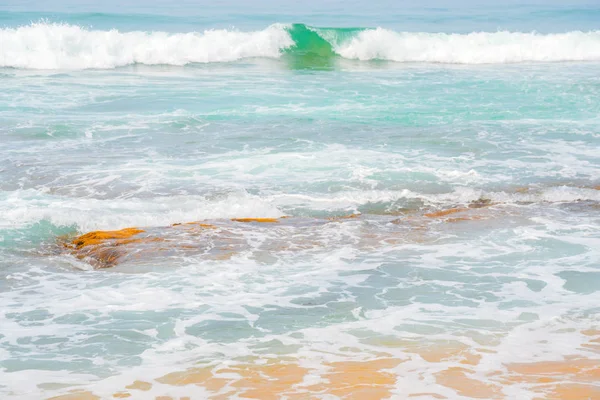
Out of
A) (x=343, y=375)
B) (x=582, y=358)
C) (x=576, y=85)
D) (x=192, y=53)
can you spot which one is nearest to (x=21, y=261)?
(x=343, y=375)

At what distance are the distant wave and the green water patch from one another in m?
0.04

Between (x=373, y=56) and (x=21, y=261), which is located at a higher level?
(x=373, y=56)

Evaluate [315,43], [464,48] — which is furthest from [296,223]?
[464,48]

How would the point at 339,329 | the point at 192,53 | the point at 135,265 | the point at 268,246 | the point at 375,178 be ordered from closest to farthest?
1. the point at 339,329
2. the point at 135,265
3. the point at 268,246
4. the point at 375,178
5. the point at 192,53

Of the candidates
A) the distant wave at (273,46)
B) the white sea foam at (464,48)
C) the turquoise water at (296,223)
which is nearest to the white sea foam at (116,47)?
the distant wave at (273,46)

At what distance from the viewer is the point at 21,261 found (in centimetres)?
824

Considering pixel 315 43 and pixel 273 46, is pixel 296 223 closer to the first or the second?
pixel 273 46

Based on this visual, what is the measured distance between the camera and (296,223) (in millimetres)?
9461

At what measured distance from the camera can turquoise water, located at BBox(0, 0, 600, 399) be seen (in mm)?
6125

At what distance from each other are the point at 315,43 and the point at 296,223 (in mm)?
25874

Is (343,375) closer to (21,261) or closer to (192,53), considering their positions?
(21,261)

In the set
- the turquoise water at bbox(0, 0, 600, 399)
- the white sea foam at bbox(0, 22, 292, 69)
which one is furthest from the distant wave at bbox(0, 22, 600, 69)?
the turquoise water at bbox(0, 0, 600, 399)

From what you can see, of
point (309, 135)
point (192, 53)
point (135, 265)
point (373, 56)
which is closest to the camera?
point (135, 265)

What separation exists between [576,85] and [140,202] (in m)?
17.3
